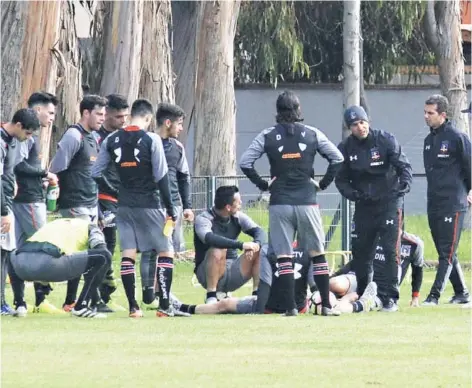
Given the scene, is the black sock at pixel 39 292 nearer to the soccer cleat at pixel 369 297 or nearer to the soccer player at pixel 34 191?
the soccer player at pixel 34 191

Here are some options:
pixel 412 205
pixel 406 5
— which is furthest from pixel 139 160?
pixel 406 5

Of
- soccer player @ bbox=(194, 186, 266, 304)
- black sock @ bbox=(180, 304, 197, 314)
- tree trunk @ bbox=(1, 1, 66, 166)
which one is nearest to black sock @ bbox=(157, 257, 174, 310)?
black sock @ bbox=(180, 304, 197, 314)

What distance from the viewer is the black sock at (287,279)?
14141 mm

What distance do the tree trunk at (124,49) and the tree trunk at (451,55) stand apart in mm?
9245

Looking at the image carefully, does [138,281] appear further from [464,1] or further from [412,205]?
[464,1]

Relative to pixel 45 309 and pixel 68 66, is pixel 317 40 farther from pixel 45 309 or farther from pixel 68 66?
pixel 45 309

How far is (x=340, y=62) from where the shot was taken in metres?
40.1

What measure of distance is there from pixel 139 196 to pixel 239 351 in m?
3.31

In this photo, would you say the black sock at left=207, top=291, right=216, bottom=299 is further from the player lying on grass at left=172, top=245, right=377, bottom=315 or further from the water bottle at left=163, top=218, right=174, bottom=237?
the water bottle at left=163, top=218, right=174, bottom=237

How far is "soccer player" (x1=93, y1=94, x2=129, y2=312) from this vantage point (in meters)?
15.0

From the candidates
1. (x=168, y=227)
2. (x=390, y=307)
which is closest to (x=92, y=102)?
(x=168, y=227)

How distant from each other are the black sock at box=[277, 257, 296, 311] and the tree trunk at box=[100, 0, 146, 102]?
904 cm

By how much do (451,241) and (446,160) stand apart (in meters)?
0.84

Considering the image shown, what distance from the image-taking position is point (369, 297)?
1501 centimetres
